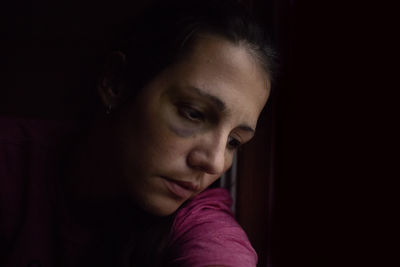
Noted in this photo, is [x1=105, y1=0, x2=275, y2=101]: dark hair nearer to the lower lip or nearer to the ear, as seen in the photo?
the ear

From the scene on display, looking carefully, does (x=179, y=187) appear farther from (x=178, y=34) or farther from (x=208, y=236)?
(x=178, y=34)

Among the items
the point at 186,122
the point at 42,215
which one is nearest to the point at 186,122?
the point at 186,122

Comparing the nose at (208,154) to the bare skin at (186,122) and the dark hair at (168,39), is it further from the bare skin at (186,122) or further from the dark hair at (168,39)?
the dark hair at (168,39)

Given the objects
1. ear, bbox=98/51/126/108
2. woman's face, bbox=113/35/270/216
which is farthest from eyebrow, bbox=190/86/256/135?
ear, bbox=98/51/126/108

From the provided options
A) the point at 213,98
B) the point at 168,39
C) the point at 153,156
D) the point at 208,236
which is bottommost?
the point at 208,236

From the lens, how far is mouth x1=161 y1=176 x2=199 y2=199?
730 mm

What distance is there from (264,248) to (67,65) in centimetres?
116

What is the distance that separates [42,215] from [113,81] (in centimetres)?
36

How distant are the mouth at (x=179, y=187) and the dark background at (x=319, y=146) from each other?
279 millimetres

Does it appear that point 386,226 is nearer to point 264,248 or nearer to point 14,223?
point 264,248

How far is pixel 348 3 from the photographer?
733 mm

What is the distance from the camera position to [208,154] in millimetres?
720

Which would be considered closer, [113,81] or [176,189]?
[176,189]

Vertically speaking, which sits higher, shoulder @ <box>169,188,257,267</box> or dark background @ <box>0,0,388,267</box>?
dark background @ <box>0,0,388,267</box>
